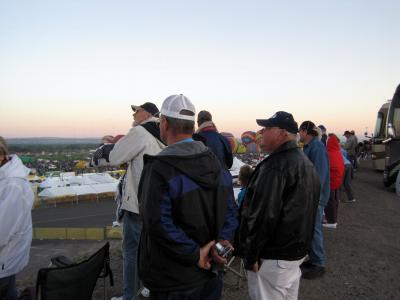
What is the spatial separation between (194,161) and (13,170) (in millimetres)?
1916

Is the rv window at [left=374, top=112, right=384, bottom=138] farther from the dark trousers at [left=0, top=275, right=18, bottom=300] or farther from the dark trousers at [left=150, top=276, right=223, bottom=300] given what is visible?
the dark trousers at [left=0, top=275, right=18, bottom=300]

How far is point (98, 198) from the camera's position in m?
27.6

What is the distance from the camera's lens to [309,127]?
14.9 feet

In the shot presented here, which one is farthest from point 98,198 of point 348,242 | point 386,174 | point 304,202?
point 304,202

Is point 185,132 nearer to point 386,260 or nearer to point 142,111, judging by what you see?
point 142,111

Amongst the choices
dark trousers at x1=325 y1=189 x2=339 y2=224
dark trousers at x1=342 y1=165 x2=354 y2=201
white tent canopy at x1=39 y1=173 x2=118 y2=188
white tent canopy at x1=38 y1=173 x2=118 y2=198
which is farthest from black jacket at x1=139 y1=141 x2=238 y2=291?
white tent canopy at x1=39 y1=173 x2=118 y2=188

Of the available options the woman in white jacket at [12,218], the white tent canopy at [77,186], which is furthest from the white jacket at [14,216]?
the white tent canopy at [77,186]

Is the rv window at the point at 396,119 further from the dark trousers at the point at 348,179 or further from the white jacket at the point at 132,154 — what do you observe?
the white jacket at the point at 132,154

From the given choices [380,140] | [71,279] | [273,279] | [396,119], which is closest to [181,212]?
[273,279]

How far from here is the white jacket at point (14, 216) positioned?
9.11 ft

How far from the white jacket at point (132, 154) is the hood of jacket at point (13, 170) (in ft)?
2.45

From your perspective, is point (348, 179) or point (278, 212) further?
point (348, 179)

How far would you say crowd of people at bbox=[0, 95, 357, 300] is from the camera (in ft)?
5.74

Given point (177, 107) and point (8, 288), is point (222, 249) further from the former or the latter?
point (8, 288)
